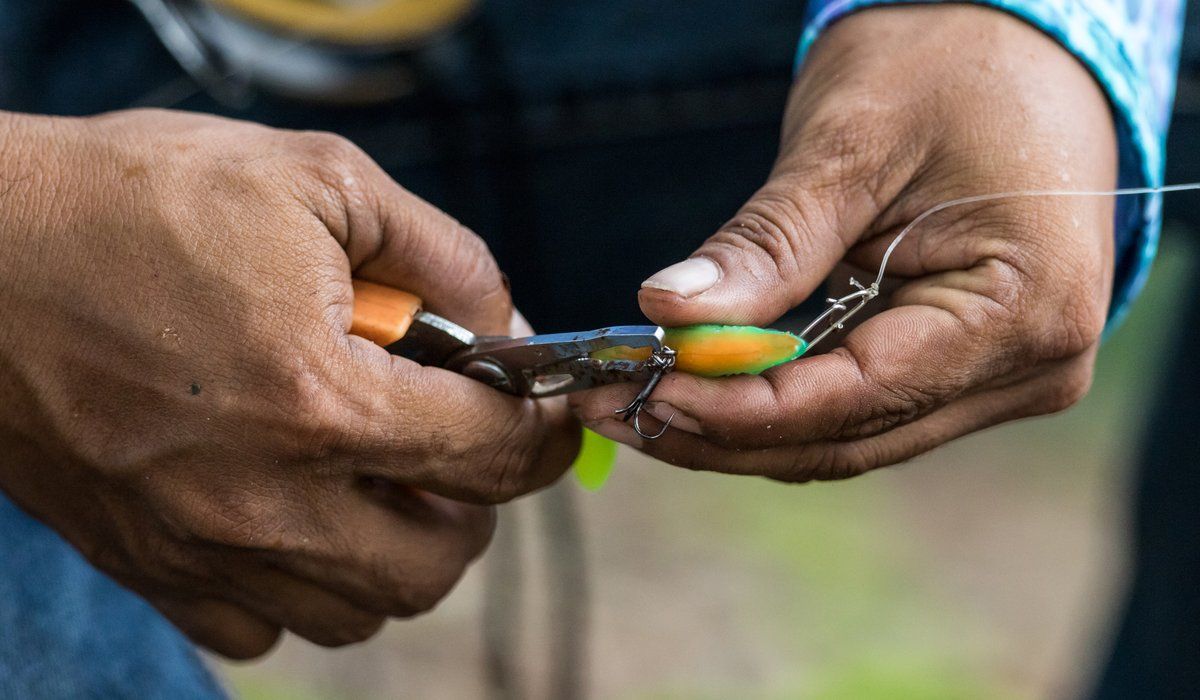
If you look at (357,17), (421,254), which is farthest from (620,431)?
(357,17)

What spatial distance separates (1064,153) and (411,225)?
718 mm

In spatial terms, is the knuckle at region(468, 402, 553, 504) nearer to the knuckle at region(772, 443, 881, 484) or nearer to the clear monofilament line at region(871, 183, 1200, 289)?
the knuckle at region(772, 443, 881, 484)

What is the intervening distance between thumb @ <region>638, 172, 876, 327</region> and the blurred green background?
1.95 meters

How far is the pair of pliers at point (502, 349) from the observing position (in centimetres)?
109

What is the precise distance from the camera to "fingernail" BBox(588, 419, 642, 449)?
43.9 inches

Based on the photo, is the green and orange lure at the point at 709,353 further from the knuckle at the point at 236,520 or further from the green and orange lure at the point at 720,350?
the knuckle at the point at 236,520

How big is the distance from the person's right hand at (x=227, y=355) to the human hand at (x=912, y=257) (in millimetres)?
220

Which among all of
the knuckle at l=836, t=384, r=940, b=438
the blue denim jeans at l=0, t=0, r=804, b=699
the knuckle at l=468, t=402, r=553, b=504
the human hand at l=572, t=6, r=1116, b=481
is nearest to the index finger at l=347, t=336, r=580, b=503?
the knuckle at l=468, t=402, r=553, b=504

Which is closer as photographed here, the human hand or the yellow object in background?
the human hand

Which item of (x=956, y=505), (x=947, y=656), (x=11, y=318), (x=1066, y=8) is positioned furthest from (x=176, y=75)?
(x=956, y=505)

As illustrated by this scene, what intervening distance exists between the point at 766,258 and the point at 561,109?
926 mm

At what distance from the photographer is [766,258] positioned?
3.60 ft

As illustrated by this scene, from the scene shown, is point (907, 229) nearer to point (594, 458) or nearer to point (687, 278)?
point (687, 278)

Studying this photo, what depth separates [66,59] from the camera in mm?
1828
